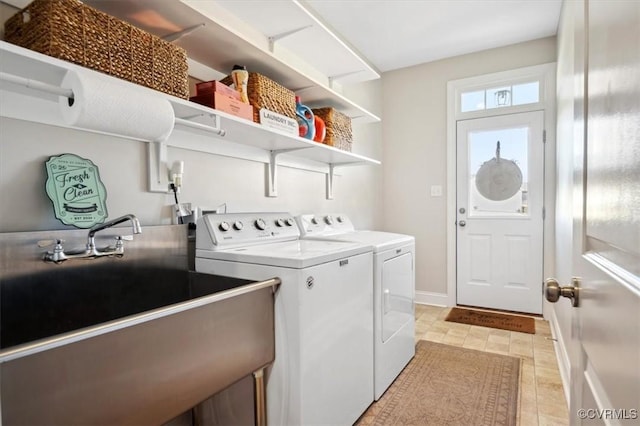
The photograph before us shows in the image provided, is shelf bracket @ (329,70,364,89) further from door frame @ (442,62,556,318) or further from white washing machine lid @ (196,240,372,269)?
door frame @ (442,62,556,318)

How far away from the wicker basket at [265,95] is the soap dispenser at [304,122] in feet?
0.52

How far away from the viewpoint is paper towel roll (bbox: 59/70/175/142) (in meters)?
0.94

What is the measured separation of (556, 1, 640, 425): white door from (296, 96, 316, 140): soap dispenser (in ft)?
4.74

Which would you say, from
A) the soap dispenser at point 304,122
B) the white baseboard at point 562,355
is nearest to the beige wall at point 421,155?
the white baseboard at point 562,355

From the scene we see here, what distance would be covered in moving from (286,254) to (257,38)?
4.21 feet

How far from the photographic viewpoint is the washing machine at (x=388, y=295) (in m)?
1.83

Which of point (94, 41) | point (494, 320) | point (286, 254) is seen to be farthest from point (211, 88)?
point (494, 320)

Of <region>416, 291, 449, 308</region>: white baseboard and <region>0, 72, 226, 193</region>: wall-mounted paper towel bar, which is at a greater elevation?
<region>0, 72, 226, 193</region>: wall-mounted paper towel bar

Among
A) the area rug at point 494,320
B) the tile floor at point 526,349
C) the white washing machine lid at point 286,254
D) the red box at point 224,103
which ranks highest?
the red box at point 224,103

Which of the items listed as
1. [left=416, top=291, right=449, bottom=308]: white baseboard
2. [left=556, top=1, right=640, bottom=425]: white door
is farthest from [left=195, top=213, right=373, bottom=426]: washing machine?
[left=416, top=291, right=449, bottom=308]: white baseboard

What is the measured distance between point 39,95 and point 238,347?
1.05 metres

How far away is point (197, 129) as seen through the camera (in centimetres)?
158

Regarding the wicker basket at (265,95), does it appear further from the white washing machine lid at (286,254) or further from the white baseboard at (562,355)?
the white baseboard at (562,355)

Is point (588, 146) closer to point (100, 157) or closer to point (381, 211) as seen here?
point (100, 157)
